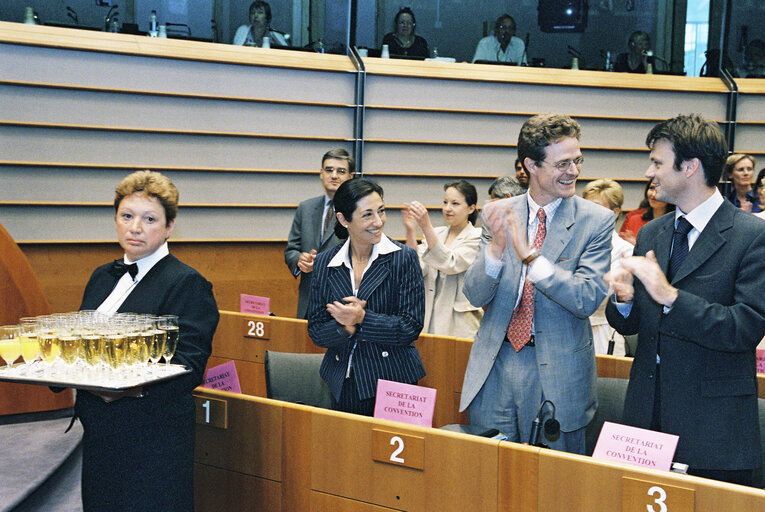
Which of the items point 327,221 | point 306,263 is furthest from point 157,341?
point 327,221

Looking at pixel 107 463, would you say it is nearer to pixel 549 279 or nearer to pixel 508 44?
pixel 549 279

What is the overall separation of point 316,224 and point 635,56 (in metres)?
4.39

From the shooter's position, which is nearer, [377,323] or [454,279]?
[377,323]

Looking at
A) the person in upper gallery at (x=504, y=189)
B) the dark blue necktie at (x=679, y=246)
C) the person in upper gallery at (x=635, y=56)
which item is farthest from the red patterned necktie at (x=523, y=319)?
the person in upper gallery at (x=635, y=56)

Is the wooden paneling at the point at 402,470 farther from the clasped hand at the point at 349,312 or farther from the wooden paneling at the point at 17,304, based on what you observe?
the wooden paneling at the point at 17,304

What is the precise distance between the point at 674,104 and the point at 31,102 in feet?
17.8

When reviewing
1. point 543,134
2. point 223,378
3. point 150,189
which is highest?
point 543,134

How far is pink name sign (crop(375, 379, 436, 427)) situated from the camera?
2.11m

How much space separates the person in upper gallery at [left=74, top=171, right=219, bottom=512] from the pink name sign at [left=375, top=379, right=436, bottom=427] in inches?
21.1

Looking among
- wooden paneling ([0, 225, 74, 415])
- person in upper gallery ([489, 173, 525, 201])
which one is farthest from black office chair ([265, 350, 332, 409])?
wooden paneling ([0, 225, 74, 415])

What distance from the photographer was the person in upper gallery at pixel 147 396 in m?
2.09

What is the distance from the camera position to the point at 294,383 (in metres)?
3.00

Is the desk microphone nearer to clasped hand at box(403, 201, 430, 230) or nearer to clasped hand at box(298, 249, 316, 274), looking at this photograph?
clasped hand at box(403, 201, 430, 230)

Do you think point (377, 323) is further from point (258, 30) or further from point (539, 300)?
point (258, 30)
